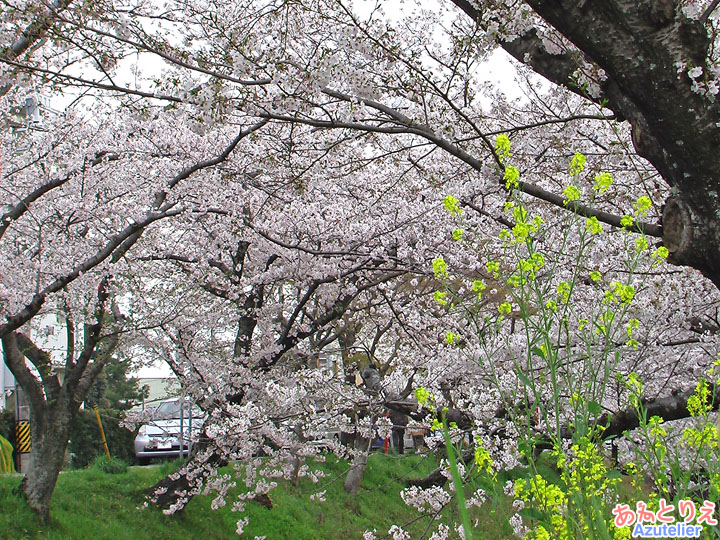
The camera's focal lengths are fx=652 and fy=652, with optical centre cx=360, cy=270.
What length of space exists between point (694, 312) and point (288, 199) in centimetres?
464

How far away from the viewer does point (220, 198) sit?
777 centimetres

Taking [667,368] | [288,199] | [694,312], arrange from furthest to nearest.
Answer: [288,199], [667,368], [694,312]

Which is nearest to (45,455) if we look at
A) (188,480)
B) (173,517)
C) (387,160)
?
(188,480)

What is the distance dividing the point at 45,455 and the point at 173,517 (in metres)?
2.44

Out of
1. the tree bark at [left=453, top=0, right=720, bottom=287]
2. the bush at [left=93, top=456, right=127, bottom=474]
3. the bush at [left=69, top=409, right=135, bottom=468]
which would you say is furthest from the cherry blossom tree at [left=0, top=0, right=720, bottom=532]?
the bush at [left=69, top=409, right=135, bottom=468]

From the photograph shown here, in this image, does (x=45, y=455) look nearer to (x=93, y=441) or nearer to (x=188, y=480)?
(x=188, y=480)

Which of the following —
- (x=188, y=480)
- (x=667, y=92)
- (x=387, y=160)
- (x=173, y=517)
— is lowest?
(x=173, y=517)

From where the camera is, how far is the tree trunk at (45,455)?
8047 millimetres

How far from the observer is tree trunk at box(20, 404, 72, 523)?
8.05 metres

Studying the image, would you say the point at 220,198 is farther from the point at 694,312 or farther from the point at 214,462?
the point at 694,312

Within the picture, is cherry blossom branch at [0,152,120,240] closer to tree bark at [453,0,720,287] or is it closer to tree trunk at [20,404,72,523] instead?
tree trunk at [20,404,72,523]

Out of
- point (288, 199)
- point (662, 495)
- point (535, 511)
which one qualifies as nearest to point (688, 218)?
point (662, 495)

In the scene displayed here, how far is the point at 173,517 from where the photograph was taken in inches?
383

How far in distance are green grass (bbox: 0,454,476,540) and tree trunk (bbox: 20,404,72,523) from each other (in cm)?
15
